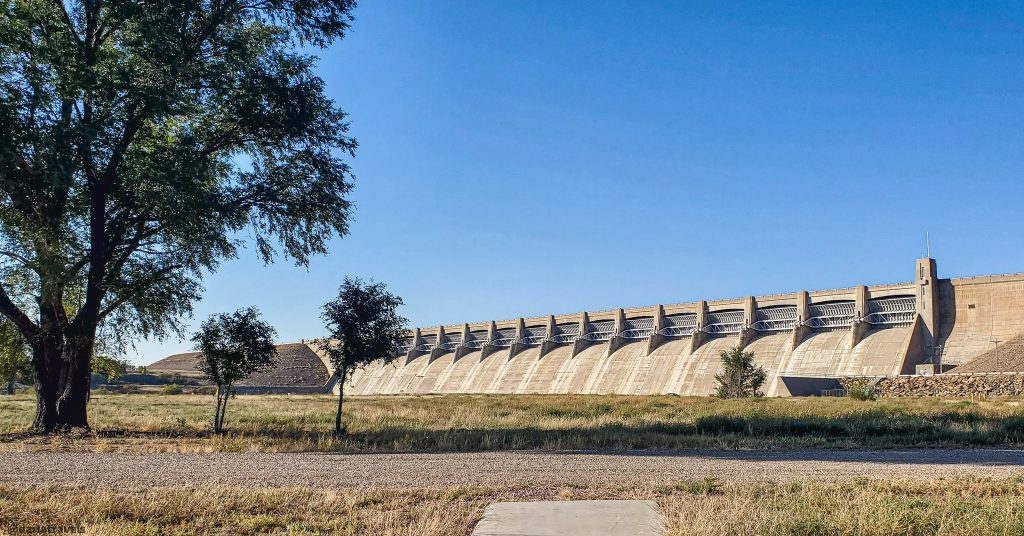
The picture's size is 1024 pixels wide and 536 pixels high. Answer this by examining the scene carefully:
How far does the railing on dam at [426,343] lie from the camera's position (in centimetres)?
10775

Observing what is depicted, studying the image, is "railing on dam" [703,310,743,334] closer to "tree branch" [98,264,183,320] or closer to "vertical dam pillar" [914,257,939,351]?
"vertical dam pillar" [914,257,939,351]

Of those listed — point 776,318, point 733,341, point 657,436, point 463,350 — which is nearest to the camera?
point 657,436

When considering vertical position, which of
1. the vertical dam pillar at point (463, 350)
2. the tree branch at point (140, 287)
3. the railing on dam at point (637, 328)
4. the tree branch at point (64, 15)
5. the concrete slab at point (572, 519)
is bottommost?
the concrete slab at point (572, 519)

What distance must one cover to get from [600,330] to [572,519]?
78.2 metres

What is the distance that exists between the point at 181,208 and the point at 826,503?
17.1m

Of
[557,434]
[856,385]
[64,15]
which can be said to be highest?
[64,15]

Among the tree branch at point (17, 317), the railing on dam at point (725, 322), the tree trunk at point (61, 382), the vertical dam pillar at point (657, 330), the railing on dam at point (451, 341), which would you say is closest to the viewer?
the tree branch at point (17, 317)

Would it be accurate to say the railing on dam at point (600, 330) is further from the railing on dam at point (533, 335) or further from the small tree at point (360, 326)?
the small tree at point (360, 326)

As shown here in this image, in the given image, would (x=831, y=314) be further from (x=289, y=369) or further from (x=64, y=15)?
(x=289, y=369)

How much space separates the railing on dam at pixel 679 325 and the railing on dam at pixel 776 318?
649 cm

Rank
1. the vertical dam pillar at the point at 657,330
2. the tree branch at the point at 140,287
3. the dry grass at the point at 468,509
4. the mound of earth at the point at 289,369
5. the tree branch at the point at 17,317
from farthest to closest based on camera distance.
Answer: the mound of earth at the point at 289,369 → the vertical dam pillar at the point at 657,330 → the tree branch at the point at 140,287 → the tree branch at the point at 17,317 → the dry grass at the point at 468,509

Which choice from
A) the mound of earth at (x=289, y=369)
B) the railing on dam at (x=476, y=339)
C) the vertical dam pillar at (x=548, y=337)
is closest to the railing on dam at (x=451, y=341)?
the railing on dam at (x=476, y=339)

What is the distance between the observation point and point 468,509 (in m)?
9.22

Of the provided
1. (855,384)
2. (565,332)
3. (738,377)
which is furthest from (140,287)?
(565,332)
